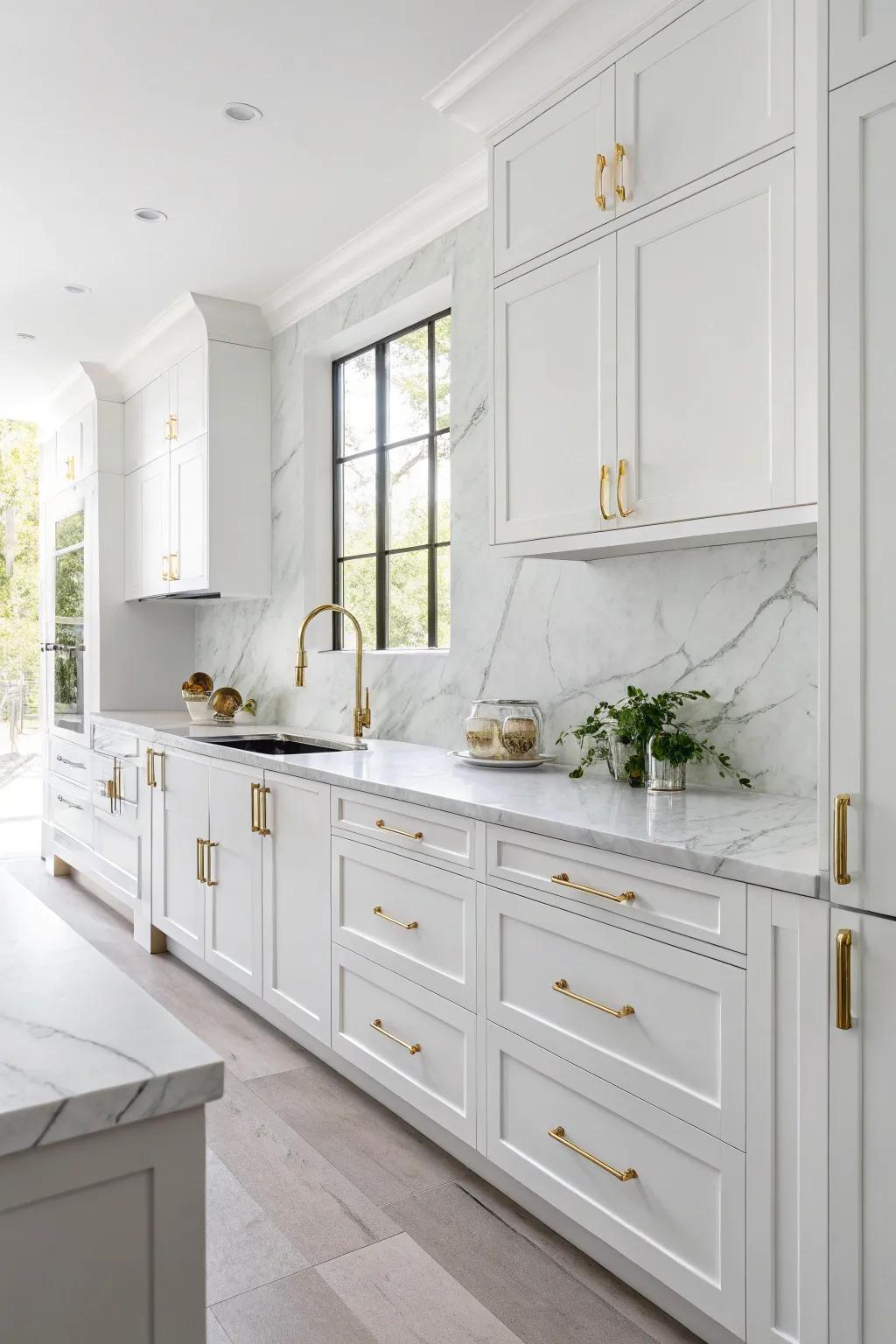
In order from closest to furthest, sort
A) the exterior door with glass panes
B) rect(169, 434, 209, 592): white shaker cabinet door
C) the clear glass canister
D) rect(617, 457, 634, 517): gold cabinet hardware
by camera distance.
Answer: rect(617, 457, 634, 517): gold cabinet hardware → the clear glass canister → rect(169, 434, 209, 592): white shaker cabinet door → the exterior door with glass panes

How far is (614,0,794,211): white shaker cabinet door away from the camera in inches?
70.6

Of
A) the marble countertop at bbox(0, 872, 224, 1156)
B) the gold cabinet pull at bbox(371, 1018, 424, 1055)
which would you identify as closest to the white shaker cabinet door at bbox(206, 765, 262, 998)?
the gold cabinet pull at bbox(371, 1018, 424, 1055)

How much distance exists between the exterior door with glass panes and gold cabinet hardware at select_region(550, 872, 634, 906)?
365 cm

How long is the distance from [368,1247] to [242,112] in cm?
284

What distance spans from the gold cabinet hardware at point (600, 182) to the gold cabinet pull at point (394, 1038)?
1940mm

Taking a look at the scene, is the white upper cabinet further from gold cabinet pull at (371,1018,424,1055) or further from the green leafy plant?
gold cabinet pull at (371,1018,424,1055)

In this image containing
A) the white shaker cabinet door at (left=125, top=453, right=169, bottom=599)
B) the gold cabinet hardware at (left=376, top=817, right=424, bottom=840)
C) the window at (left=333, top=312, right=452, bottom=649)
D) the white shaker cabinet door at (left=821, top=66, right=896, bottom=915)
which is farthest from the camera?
the white shaker cabinet door at (left=125, top=453, right=169, bottom=599)

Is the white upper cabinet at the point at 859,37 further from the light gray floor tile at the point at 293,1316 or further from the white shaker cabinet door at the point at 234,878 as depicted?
the white shaker cabinet door at the point at 234,878

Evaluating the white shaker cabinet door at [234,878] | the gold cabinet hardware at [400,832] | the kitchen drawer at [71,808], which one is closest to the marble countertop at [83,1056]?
the gold cabinet hardware at [400,832]

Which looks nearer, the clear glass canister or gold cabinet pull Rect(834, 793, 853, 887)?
gold cabinet pull Rect(834, 793, 853, 887)

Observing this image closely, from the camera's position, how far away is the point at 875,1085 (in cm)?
135

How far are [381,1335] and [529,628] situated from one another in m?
1.78

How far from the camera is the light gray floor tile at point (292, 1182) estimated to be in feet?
6.56

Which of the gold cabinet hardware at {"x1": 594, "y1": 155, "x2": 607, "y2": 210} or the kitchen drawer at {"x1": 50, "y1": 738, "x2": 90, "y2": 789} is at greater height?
the gold cabinet hardware at {"x1": 594, "y1": 155, "x2": 607, "y2": 210}
